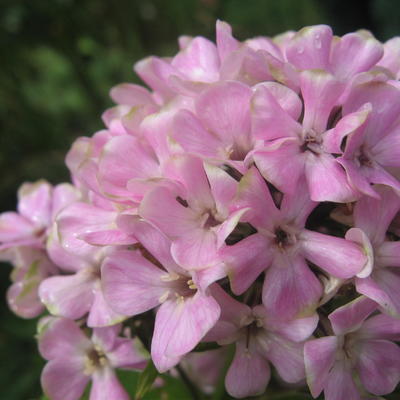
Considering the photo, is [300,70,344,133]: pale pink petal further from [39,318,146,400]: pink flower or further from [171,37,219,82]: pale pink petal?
[39,318,146,400]: pink flower

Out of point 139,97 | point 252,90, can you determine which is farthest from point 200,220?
point 139,97

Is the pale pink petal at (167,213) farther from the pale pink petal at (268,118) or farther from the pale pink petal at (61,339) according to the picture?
the pale pink petal at (61,339)

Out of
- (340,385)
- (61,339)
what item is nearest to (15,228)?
(61,339)

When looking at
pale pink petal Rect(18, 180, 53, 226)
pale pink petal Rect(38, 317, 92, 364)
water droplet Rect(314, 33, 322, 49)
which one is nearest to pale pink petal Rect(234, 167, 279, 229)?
water droplet Rect(314, 33, 322, 49)

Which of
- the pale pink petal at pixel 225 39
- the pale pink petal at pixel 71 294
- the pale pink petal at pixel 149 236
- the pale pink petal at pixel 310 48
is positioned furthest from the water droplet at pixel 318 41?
the pale pink petal at pixel 71 294

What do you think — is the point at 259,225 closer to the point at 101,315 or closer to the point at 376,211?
the point at 376,211

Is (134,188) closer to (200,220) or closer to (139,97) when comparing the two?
(200,220)
